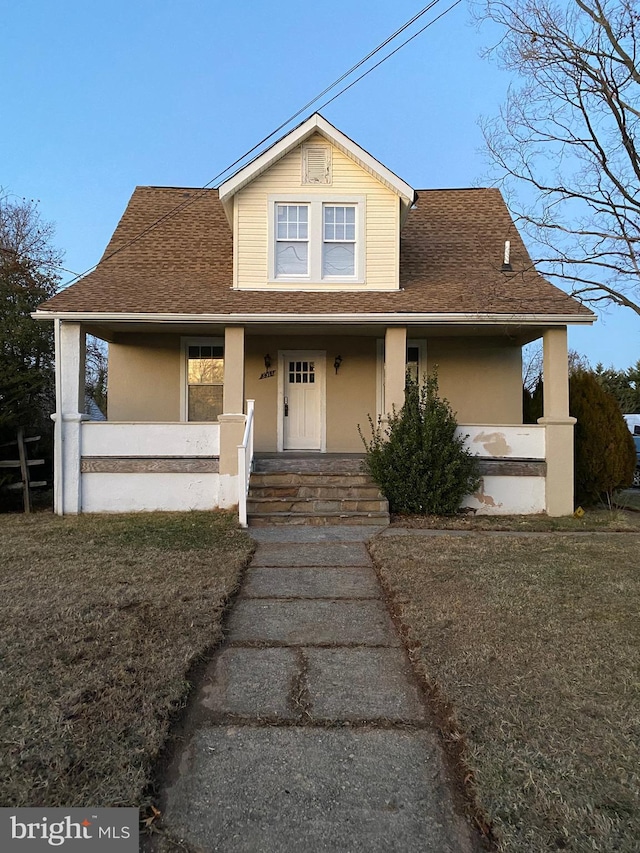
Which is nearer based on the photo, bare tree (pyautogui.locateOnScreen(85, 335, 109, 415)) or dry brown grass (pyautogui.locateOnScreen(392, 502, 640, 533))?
dry brown grass (pyautogui.locateOnScreen(392, 502, 640, 533))

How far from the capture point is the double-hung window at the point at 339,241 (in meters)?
10.1

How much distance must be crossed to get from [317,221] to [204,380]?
3809 mm

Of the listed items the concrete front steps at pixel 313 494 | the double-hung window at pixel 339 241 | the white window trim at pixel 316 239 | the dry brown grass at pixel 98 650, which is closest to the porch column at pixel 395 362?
the concrete front steps at pixel 313 494

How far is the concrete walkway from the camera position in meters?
2.00

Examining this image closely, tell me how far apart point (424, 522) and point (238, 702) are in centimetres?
564

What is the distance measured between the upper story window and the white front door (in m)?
1.72

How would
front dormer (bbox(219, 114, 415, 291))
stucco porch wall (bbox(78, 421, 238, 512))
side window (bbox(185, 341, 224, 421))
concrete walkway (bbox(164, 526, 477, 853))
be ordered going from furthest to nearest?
1. side window (bbox(185, 341, 224, 421))
2. front dormer (bbox(219, 114, 415, 291))
3. stucco porch wall (bbox(78, 421, 238, 512))
4. concrete walkway (bbox(164, 526, 477, 853))

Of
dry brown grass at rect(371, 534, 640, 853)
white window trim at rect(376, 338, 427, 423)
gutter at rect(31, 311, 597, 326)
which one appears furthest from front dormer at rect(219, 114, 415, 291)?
dry brown grass at rect(371, 534, 640, 853)

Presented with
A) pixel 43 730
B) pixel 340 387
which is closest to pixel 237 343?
pixel 340 387

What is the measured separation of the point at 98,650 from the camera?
11.3 ft

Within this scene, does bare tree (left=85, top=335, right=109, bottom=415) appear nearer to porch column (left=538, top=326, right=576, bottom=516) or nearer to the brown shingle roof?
the brown shingle roof

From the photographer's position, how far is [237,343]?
30.0ft

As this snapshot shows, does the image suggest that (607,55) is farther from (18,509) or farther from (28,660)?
(18,509)

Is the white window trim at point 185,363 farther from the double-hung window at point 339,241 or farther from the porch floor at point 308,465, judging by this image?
the double-hung window at point 339,241
